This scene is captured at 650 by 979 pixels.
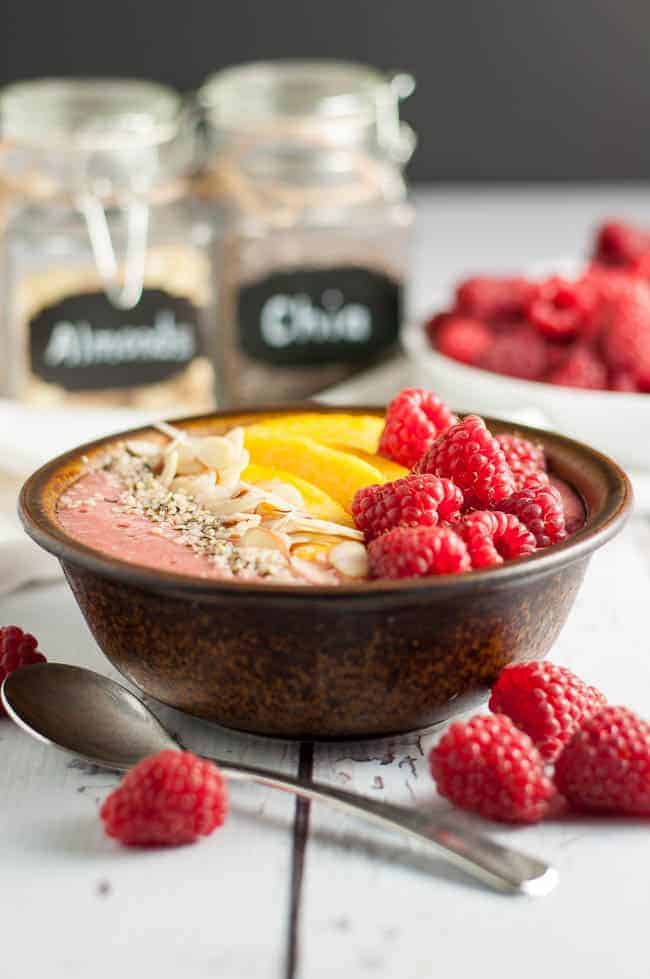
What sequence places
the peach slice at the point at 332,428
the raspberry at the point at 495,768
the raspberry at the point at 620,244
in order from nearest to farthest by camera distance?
the raspberry at the point at 495,768
the peach slice at the point at 332,428
the raspberry at the point at 620,244

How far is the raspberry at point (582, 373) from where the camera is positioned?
168cm

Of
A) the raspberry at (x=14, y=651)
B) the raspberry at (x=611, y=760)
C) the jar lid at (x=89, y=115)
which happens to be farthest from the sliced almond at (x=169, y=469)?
the jar lid at (x=89, y=115)

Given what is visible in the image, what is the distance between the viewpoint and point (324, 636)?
3.29ft

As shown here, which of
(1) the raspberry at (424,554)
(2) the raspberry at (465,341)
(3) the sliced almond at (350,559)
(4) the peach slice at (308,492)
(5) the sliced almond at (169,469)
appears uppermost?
(1) the raspberry at (424,554)

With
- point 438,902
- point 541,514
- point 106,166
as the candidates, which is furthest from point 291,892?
point 106,166

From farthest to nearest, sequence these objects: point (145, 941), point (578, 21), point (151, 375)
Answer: point (578, 21) < point (151, 375) < point (145, 941)

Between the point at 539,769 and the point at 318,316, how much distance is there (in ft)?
3.29

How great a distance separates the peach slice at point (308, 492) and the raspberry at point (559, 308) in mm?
618

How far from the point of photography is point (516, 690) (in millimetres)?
1048

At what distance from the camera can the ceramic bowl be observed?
162cm

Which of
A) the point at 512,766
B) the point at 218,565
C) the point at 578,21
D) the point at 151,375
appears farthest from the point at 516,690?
the point at 578,21

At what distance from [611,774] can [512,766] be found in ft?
0.20

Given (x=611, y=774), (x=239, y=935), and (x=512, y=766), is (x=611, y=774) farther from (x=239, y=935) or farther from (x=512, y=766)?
(x=239, y=935)

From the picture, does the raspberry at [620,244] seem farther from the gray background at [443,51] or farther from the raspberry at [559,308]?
the gray background at [443,51]
